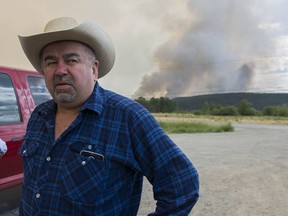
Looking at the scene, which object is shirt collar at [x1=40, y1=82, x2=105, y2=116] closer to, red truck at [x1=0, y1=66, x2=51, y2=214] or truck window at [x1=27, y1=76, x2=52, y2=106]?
red truck at [x1=0, y1=66, x2=51, y2=214]

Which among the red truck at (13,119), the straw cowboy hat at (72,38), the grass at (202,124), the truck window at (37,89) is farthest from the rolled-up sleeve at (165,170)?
the grass at (202,124)

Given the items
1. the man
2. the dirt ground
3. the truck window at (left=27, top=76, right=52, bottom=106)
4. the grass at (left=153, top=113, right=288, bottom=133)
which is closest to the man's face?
the man

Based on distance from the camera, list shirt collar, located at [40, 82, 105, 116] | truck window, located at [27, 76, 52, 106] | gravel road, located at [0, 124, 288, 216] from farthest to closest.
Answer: gravel road, located at [0, 124, 288, 216] < truck window, located at [27, 76, 52, 106] < shirt collar, located at [40, 82, 105, 116]

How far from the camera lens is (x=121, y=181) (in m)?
1.54

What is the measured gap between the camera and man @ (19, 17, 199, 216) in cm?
151

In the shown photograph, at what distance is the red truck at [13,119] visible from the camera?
3377mm

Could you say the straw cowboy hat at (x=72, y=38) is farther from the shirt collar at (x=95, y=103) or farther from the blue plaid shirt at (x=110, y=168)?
the blue plaid shirt at (x=110, y=168)

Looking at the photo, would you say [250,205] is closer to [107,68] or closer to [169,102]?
[107,68]

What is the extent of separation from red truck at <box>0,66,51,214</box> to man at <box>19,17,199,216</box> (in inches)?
69.5

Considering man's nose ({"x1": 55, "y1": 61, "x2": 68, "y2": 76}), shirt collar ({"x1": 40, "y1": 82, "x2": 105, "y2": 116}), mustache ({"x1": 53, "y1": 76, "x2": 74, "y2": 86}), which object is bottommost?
shirt collar ({"x1": 40, "y1": 82, "x2": 105, "y2": 116})

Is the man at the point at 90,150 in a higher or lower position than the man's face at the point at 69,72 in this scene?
lower

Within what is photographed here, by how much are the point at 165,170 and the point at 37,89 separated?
284cm

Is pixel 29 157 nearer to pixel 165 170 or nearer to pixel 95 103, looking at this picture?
pixel 95 103

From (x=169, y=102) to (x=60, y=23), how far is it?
4235 inches
